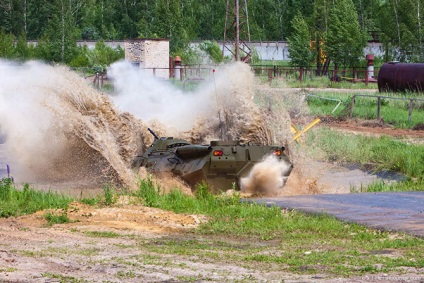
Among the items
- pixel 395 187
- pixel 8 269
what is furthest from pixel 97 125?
pixel 8 269

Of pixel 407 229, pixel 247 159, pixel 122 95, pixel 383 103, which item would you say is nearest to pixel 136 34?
pixel 383 103

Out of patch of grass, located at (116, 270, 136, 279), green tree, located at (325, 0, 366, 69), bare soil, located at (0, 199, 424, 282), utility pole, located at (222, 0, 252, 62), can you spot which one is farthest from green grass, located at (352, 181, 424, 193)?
green tree, located at (325, 0, 366, 69)

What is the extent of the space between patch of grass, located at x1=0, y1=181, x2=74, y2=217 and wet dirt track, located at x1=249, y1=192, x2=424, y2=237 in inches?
129

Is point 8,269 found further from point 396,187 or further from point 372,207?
point 396,187

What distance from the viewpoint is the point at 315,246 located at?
502 inches

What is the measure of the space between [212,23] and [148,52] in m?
24.7

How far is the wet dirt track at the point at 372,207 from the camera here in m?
14.4

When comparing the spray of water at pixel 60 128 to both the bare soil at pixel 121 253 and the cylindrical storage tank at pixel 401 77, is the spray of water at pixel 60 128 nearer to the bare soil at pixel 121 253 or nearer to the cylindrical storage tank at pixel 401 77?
the bare soil at pixel 121 253

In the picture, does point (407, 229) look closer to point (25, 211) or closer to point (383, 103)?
point (25, 211)

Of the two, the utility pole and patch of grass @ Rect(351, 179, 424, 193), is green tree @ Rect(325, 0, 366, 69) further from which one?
patch of grass @ Rect(351, 179, 424, 193)

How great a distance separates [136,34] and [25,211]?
6757 centimetres

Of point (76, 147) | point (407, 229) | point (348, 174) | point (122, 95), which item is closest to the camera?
point (407, 229)

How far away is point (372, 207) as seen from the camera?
52.8ft

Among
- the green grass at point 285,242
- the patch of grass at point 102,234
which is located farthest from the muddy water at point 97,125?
the patch of grass at point 102,234
